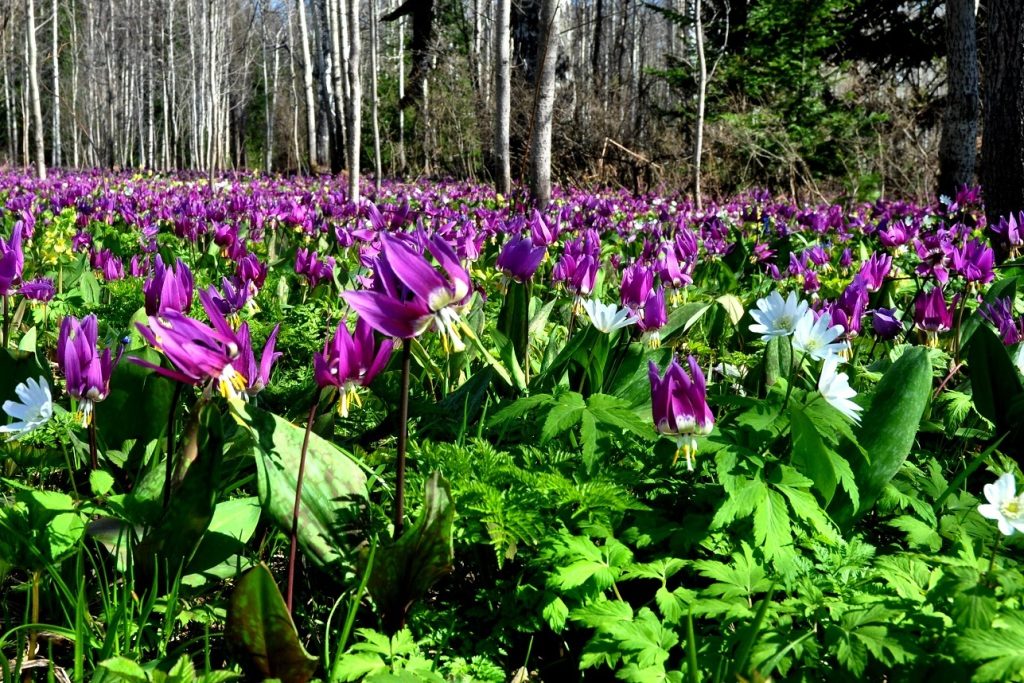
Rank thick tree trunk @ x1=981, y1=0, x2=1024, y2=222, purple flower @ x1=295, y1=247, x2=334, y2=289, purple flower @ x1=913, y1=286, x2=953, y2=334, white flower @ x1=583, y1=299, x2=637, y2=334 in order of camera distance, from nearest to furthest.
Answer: white flower @ x1=583, y1=299, x2=637, y2=334 < purple flower @ x1=913, y1=286, x2=953, y2=334 < purple flower @ x1=295, y1=247, x2=334, y2=289 < thick tree trunk @ x1=981, y1=0, x2=1024, y2=222

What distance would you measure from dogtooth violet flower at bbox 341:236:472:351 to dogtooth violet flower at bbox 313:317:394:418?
77 millimetres

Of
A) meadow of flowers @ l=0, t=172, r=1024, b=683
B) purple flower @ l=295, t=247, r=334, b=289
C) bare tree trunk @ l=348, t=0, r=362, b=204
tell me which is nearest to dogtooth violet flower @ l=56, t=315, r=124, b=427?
meadow of flowers @ l=0, t=172, r=1024, b=683

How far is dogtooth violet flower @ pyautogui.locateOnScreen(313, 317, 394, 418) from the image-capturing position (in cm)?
144

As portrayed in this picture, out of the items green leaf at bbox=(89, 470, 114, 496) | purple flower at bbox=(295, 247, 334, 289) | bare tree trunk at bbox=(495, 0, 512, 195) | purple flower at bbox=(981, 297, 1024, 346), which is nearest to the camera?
green leaf at bbox=(89, 470, 114, 496)

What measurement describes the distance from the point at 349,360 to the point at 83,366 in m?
0.66

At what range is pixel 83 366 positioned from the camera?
Answer: 173 cm

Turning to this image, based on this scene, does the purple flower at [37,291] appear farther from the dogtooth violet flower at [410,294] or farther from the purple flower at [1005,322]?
the purple flower at [1005,322]

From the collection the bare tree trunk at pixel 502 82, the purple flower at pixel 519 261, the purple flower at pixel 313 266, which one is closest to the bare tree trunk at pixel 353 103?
the bare tree trunk at pixel 502 82

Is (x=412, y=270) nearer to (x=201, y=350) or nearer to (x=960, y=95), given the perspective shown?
(x=201, y=350)

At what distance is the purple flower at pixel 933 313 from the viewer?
2.65 meters

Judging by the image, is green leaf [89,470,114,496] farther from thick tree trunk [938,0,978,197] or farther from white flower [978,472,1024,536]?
thick tree trunk [938,0,978,197]

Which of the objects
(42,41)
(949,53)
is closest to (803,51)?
(949,53)

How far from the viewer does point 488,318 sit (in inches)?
150

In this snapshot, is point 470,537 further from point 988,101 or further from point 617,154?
point 617,154
